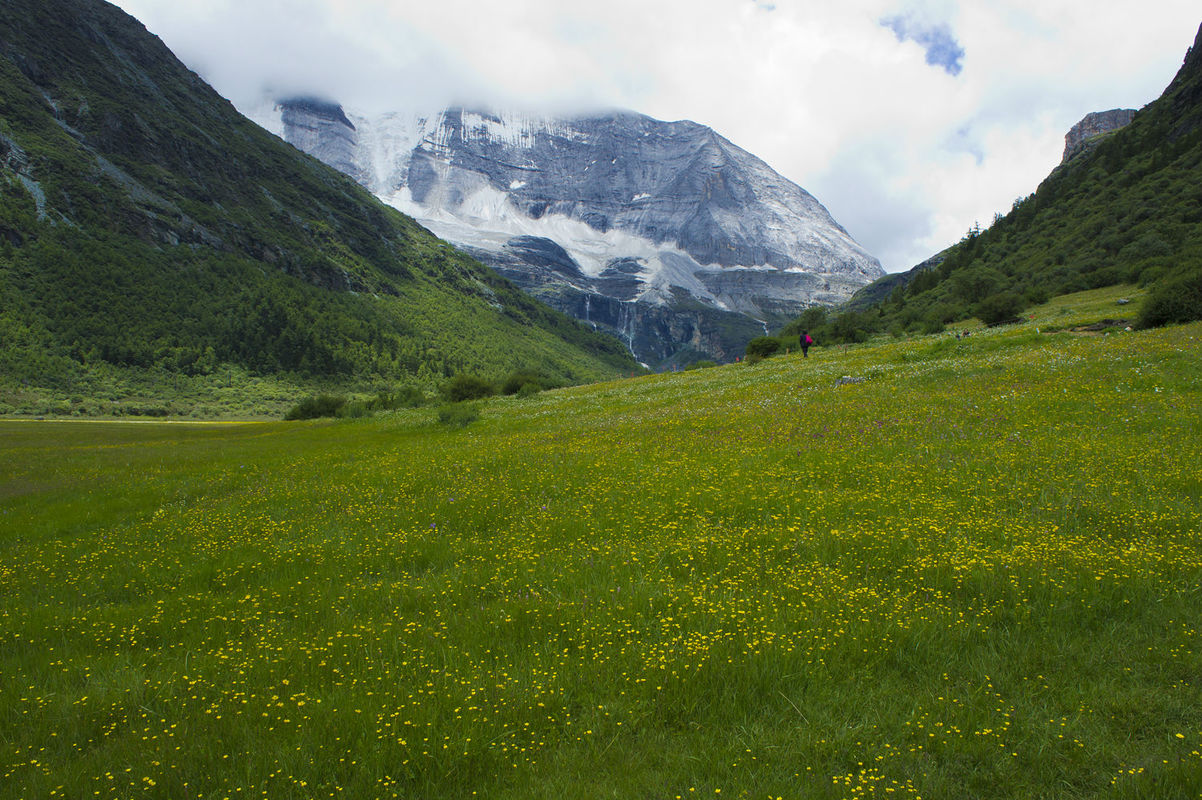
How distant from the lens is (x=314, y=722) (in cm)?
482

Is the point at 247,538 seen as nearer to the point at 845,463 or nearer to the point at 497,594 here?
the point at 497,594

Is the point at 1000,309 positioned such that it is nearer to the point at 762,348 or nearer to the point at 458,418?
the point at 762,348

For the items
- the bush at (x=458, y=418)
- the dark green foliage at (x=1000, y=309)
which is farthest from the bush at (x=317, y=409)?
the dark green foliage at (x=1000, y=309)

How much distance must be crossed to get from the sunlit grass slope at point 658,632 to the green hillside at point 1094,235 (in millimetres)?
32750

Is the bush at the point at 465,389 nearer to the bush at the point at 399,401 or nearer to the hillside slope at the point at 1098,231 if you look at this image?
the bush at the point at 399,401

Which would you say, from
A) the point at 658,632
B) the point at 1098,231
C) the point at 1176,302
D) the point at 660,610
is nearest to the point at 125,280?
the point at 660,610

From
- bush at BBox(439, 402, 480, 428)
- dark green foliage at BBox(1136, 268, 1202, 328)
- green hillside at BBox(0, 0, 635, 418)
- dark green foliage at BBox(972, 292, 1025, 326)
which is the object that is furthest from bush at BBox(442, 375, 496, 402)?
green hillside at BBox(0, 0, 635, 418)

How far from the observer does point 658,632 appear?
604 centimetres

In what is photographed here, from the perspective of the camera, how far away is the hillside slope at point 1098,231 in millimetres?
60688

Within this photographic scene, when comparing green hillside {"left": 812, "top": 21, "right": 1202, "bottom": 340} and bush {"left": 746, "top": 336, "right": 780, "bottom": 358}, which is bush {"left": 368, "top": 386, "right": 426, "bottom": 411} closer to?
bush {"left": 746, "top": 336, "right": 780, "bottom": 358}

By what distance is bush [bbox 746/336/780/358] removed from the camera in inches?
2282

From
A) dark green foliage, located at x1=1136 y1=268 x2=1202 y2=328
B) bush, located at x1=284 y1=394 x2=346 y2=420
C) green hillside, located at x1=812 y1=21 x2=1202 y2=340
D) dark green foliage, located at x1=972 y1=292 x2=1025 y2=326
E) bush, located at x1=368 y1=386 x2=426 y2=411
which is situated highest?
green hillside, located at x1=812 y1=21 x2=1202 y2=340

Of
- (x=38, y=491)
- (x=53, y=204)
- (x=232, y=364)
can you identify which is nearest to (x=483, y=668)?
(x=38, y=491)

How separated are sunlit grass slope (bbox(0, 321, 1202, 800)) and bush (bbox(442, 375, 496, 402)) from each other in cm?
5397
